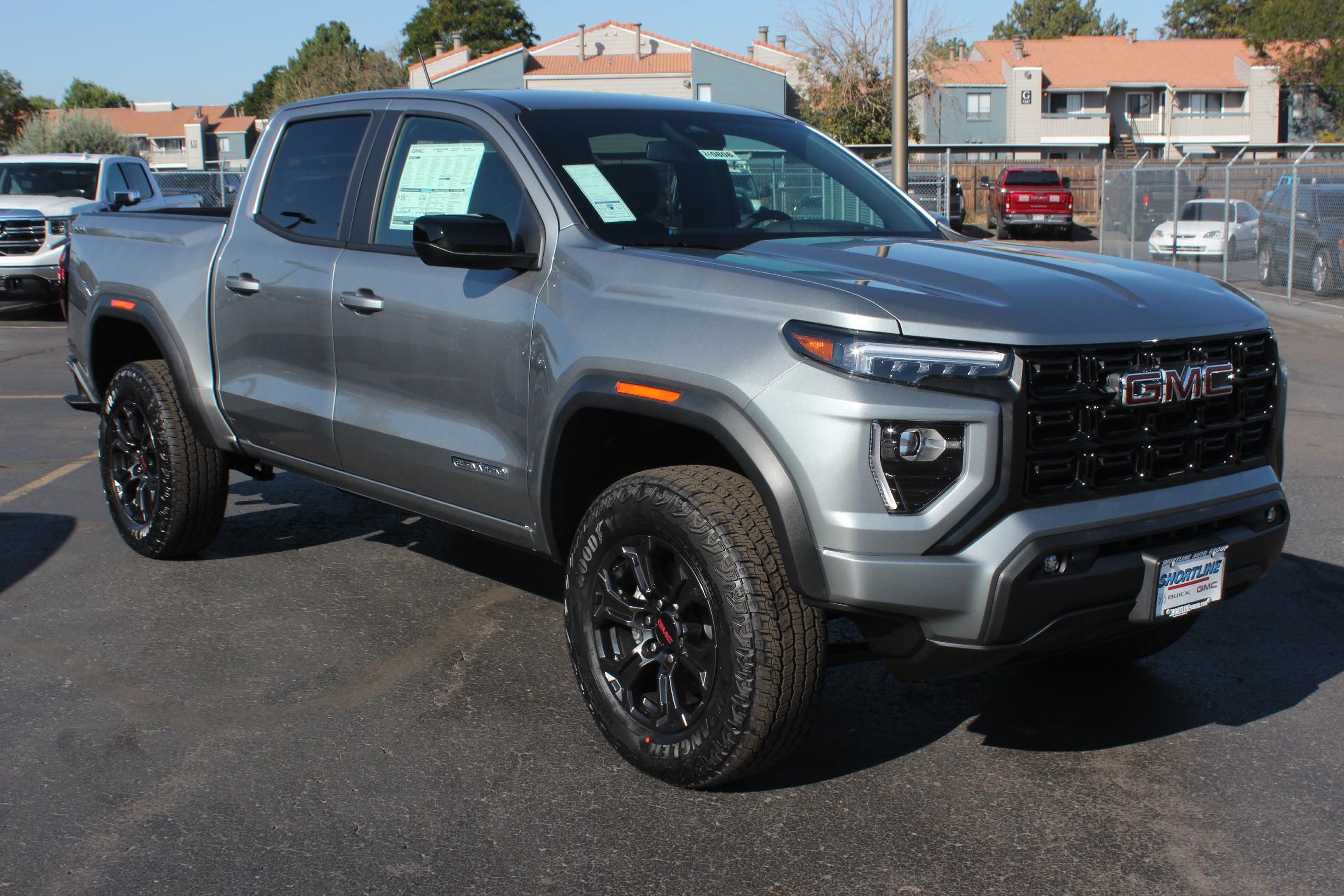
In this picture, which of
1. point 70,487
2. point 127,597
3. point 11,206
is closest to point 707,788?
point 127,597

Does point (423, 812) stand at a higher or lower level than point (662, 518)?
lower

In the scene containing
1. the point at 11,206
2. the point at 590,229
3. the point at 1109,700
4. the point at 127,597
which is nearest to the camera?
the point at 590,229

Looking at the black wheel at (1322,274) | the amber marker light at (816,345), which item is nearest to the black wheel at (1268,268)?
the black wheel at (1322,274)

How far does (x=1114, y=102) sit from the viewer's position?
69188 millimetres

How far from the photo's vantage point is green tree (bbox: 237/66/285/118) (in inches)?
4587

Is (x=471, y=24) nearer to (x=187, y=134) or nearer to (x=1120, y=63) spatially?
(x=187, y=134)

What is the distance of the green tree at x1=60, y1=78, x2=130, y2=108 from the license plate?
5666 inches

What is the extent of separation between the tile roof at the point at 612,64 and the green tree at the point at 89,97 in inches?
3189

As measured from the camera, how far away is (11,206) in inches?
673

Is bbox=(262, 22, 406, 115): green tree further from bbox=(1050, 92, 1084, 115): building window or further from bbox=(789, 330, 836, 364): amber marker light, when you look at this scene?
bbox=(789, 330, 836, 364): amber marker light

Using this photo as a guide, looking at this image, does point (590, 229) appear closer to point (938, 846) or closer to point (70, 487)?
point (938, 846)

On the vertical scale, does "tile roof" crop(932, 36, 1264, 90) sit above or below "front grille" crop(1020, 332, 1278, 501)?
above

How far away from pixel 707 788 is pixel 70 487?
5303mm

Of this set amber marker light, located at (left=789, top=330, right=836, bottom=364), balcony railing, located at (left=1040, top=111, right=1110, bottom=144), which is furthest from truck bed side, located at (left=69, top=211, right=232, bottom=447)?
balcony railing, located at (left=1040, top=111, right=1110, bottom=144)
